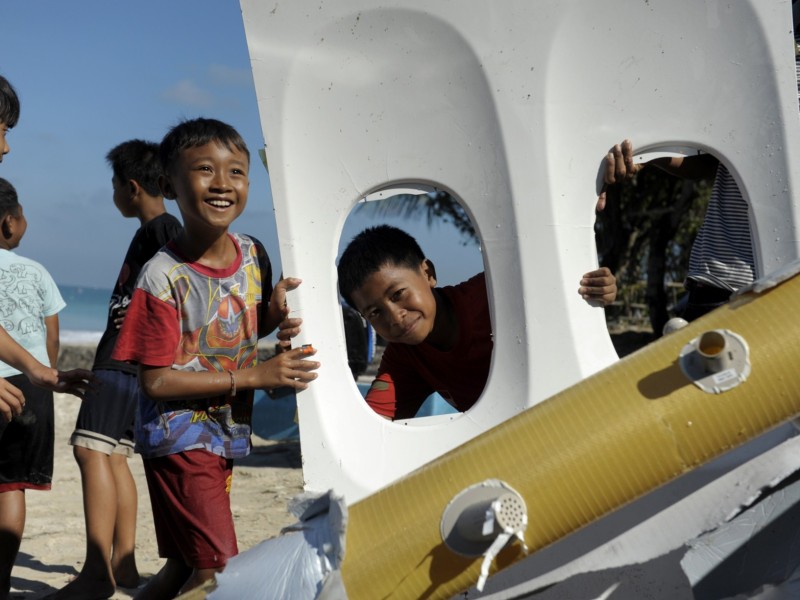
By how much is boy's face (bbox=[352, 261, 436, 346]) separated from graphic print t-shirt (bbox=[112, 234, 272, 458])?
396 mm

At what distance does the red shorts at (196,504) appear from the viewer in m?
2.76

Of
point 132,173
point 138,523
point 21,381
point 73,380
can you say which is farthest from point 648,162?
point 138,523

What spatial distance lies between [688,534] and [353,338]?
412 cm

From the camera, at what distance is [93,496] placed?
3.74m

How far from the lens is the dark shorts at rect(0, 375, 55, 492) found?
11.9 feet

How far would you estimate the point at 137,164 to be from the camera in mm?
4121

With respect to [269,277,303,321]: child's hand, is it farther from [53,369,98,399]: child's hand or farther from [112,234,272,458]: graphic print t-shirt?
[53,369,98,399]: child's hand

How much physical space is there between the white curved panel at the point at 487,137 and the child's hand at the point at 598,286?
25 millimetres

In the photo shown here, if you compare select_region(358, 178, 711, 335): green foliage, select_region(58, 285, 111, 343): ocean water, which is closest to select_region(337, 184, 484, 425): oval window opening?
select_region(358, 178, 711, 335): green foliage

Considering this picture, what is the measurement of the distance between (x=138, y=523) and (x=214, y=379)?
106 inches

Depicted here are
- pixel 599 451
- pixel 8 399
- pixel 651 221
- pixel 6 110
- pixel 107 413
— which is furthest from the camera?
pixel 651 221

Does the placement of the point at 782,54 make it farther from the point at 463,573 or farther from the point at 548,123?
the point at 463,573

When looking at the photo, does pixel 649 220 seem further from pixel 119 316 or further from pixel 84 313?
pixel 84 313

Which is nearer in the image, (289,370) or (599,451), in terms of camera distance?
(599,451)
